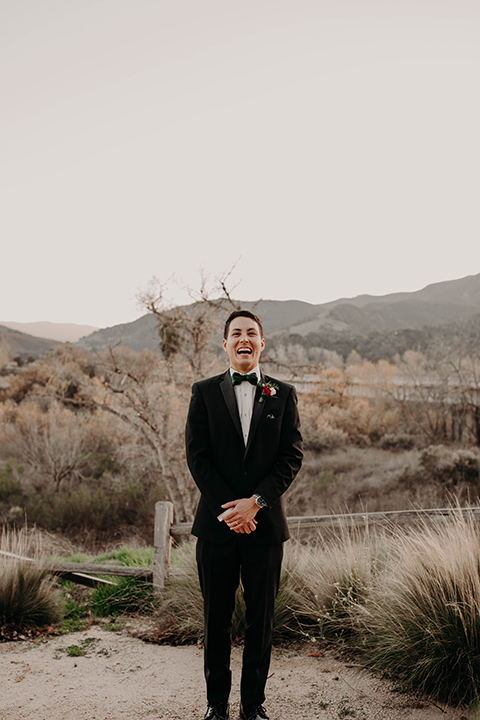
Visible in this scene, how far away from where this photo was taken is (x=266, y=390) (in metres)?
2.96

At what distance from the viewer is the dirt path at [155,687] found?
3.17 meters

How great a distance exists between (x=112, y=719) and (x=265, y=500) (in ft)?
5.34

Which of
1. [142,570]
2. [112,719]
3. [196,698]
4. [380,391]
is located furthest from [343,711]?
[380,391]

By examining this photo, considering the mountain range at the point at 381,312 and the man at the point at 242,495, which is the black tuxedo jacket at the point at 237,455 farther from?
the mountain range at the point at 381,312

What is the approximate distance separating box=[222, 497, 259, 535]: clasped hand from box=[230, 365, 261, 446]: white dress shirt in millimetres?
412

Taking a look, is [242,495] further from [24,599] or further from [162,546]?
[24,599]

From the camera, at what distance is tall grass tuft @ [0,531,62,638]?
15.3ft

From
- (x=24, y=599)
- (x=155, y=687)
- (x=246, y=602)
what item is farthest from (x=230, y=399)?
(x=24, y=599)

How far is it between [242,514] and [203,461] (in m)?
0.34

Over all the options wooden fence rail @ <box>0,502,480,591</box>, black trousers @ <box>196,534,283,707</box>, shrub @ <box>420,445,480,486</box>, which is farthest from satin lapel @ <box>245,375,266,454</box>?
shrub @ <box>420,445,480,486</box>

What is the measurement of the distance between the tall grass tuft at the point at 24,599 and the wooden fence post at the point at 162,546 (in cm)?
89

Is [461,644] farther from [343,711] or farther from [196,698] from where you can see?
[196,698]

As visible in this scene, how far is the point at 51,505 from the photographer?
15.7 metres

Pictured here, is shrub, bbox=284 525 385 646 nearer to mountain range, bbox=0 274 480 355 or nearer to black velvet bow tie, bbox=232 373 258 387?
black velvet bow tie, bbox=232 373 258 387
